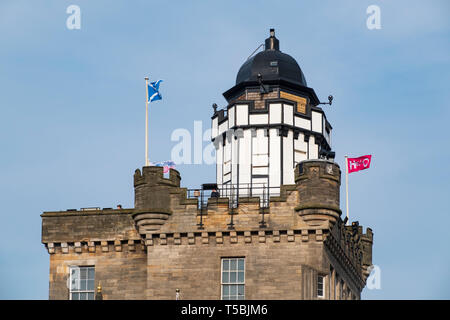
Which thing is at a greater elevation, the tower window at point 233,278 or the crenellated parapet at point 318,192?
the crenellated parapet at point 318,192

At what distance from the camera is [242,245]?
66.8 metres

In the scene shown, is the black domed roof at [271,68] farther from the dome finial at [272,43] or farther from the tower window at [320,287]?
the tower window at [320,287]

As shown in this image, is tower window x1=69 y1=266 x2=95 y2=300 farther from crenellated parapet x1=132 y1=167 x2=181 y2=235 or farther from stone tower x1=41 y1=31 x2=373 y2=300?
crenellated parapet x1=132 y1=167 x2=181 y2=235

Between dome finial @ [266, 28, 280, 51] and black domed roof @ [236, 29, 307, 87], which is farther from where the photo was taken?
dome finial @ [266, 28, 280, 51]

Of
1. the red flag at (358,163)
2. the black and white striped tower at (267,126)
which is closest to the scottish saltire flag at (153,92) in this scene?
the black and white striped tower at (267,126)

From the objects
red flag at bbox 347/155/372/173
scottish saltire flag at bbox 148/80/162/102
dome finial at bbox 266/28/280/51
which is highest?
dome finial at bbox 266/28/280/51

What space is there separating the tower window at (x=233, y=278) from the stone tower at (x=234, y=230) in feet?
0.16

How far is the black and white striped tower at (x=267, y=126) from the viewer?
72.4 meters

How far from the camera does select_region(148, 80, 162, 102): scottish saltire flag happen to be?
7106 centimetres

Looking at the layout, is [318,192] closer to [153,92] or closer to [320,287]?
[320,287]

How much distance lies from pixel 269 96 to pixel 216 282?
491 inches

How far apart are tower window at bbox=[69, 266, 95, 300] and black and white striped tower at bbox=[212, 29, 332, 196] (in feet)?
29.2

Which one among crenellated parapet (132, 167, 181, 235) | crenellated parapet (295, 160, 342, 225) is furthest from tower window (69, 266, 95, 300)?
crenellated parapet (295, 160, 342, 225)
